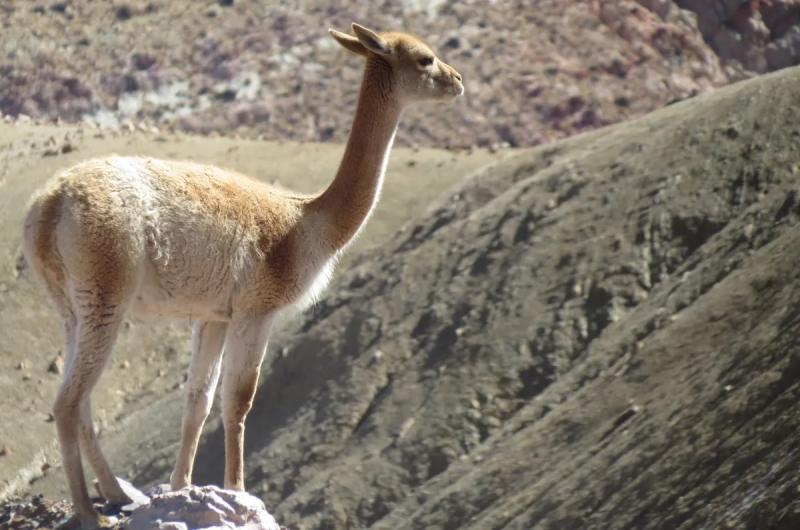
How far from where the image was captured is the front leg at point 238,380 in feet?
49.8

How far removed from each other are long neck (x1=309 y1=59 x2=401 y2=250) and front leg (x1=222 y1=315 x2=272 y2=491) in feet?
4.96

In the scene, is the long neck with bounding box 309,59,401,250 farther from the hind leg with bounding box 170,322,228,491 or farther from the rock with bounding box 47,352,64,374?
the rock with bounding box 47,352,64,374

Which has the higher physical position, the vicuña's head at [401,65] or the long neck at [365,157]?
the vicuña's head at [401,65]

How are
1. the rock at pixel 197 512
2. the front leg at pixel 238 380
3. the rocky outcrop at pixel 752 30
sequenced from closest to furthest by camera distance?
the rock at pixel 197 512 < the front leg at pixel 238 380 < the rocky outcrop at pixel 752 30

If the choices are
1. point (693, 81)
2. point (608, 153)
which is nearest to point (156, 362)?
point (608, 153)

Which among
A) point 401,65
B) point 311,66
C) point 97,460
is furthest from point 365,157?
point 311,66

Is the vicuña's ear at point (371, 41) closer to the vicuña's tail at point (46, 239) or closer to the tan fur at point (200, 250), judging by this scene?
the tan fur at point (200, 250)

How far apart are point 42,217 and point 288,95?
1996 inches

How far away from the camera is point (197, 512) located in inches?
548

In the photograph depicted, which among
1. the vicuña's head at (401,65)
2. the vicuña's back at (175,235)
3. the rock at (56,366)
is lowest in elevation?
Answer: the rock at (56,366)

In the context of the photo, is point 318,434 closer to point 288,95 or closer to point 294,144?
point 294,144

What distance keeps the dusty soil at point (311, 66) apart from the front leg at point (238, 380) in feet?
149

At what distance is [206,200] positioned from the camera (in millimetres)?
15133

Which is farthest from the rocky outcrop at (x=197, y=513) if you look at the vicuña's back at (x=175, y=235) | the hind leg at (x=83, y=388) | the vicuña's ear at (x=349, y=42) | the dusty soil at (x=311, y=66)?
the dusty soil at (x=311, y=66)
